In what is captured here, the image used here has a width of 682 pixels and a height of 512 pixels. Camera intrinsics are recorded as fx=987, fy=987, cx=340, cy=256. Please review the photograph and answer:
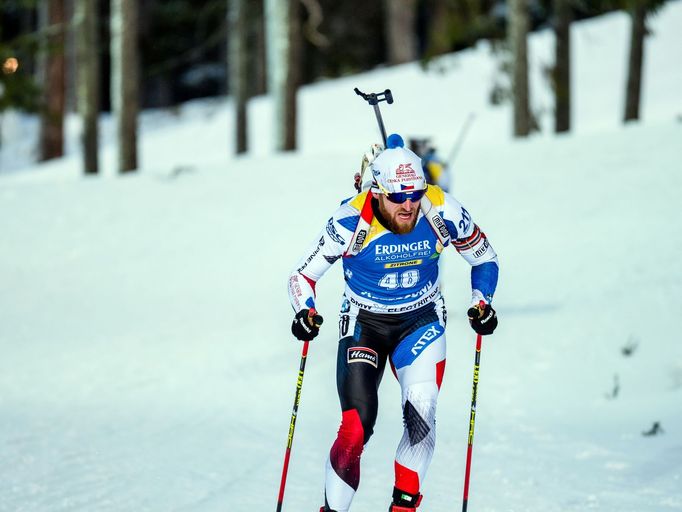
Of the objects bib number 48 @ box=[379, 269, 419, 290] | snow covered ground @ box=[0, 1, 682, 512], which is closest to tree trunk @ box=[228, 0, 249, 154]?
snow covered ground @ box=[0, 1, 682, 512]

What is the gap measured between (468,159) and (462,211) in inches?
511

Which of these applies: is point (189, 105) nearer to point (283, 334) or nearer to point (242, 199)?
point (242, 199)

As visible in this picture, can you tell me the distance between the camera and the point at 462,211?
5652 mm

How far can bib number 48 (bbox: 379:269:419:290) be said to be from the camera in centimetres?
560

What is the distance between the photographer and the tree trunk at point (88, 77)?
19.6 m

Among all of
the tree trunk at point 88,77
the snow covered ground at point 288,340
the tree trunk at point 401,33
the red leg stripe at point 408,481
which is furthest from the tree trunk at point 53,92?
the red leg stripe at point 408,481

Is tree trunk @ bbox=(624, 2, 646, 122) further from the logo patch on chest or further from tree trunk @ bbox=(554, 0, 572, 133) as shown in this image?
the logo patch on chest

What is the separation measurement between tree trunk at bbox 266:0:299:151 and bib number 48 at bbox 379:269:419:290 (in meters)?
13.3

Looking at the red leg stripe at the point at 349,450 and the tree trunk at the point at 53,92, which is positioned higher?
the tree trunk at the point at 53,92

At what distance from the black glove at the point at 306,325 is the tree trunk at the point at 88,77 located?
49.8 feet

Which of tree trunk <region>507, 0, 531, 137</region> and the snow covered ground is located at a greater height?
tree trunk <region>507, 0, 531, 137</region>

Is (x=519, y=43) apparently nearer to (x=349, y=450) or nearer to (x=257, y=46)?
(x=349, y=450)

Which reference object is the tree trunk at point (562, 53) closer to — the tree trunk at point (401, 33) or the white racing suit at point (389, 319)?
the tree trunk at point (401, 33)

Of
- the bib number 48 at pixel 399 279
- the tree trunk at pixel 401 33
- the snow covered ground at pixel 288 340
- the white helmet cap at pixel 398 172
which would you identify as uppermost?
the tree trunk at pixel 401 33
